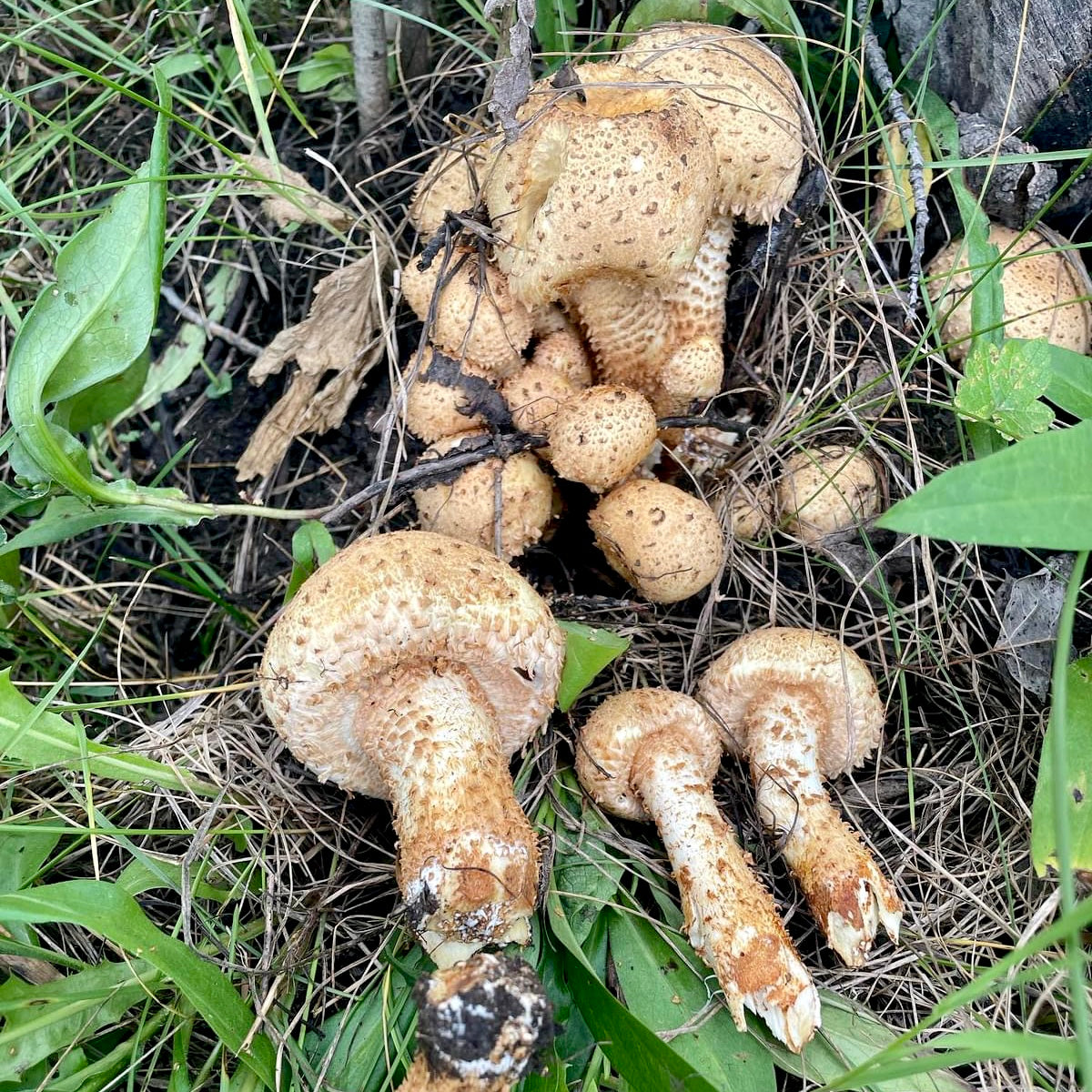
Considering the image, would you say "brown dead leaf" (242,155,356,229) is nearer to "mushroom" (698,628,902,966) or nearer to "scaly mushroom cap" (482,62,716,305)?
"scaly mushroom cap" (482,62,716,305)

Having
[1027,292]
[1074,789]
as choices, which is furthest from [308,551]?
[1027,292]

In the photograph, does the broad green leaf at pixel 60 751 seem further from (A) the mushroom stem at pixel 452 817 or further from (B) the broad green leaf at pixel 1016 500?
(B) the broad green leaf at pixel 1016 500

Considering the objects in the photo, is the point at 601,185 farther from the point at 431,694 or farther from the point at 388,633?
the point at 431,694

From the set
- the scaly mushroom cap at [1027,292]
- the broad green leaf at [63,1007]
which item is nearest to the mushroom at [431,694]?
the broad green leaf at [63,1007]

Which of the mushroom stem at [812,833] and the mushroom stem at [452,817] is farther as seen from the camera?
the mushroom stem at [812,833]

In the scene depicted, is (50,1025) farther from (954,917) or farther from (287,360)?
(954,917)
